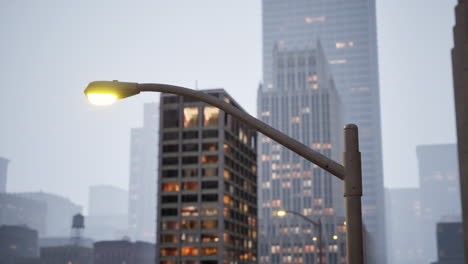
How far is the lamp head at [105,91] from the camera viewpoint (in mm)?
8547

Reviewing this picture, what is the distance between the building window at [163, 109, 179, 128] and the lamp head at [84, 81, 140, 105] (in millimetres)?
154675

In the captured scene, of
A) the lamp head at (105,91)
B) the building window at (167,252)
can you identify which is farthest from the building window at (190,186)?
the lamp head at (105,91)

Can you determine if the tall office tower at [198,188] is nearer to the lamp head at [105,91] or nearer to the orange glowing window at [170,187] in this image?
the orange glowing window at [170,187]

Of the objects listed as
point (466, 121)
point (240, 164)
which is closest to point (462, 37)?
point (466, 121)

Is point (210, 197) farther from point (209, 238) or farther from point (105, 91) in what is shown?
point (105, 91)

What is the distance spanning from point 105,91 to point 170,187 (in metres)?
151

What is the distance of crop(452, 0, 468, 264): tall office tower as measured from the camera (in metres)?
30.4

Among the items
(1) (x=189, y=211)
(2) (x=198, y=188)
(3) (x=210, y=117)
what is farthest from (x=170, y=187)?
(3) (x=210, y=117)

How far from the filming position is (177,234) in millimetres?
153000

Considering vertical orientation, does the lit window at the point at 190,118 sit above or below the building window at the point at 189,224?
above

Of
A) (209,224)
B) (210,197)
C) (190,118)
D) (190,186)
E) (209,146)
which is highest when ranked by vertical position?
(190,118)

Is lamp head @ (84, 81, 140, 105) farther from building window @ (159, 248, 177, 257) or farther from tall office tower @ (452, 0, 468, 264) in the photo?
building window @ (159, 248, 177, 257)

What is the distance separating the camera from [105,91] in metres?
8.60

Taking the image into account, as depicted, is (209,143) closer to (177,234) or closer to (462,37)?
(177,234)
